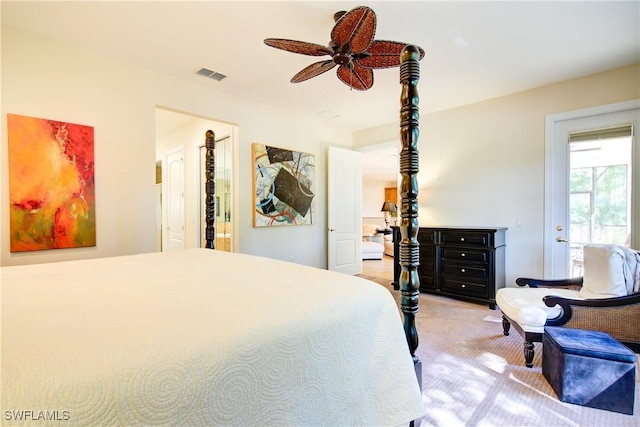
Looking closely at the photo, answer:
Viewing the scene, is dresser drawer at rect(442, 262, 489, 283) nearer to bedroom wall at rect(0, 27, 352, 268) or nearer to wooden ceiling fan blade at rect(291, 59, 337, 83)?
bedroom wall at rect(0, 27, 352, 268)

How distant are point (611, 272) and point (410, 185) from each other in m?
1.85

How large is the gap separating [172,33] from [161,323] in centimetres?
251

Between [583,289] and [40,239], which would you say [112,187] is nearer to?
[40,239]

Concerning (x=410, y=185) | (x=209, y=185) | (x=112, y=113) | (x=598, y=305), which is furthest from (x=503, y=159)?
(x=112, y=113)

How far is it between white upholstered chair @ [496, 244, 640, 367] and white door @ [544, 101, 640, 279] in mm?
1198

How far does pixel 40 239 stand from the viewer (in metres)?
2.40

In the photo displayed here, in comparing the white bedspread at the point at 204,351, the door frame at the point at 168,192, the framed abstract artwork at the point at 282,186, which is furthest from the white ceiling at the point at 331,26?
the door frame at the point at 168,192

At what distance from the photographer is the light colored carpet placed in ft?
5.15

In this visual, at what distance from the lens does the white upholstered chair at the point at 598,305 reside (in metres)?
1.96

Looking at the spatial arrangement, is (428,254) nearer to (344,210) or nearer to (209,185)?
(344,210)

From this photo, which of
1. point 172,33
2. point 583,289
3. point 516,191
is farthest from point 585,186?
point 172,33

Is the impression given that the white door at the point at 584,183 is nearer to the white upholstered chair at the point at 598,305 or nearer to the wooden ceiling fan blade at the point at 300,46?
the white upholstered chair at the point at 598,305

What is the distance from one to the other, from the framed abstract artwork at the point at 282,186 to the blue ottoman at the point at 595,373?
3.24 metres

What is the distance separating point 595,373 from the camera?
1.65 meters
